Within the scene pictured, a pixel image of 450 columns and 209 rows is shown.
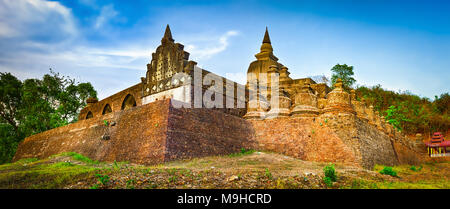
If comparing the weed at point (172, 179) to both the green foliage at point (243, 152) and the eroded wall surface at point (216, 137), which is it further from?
the green foliage at point (243, 152)

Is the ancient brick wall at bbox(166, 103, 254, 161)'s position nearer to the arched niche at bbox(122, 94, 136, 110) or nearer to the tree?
the arched niche at bbox(122, 94, 136, 110)

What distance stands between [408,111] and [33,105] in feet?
100

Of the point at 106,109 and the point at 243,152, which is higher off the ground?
the point at 106,109

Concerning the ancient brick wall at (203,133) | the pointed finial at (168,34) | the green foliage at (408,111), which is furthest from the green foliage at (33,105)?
the green foliage at (408,111)

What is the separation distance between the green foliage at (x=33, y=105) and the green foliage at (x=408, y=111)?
23.0m

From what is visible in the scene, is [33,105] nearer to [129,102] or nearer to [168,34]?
[129,102]

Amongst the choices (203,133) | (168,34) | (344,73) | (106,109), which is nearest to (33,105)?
(106,109)

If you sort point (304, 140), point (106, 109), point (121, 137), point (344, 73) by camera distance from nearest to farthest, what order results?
point (121, 137)
point (304, 140)
point (106, 109)
point (344, 73)

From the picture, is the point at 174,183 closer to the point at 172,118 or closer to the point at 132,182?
the point at 132,182

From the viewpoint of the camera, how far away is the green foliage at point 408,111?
3094 cm

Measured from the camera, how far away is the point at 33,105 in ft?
76.6

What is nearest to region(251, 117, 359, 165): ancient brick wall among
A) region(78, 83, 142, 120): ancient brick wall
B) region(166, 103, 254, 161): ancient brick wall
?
region(166, 103, 254, 161): ancient brick wall

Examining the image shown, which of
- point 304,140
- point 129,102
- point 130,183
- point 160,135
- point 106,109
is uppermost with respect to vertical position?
point 129,102
